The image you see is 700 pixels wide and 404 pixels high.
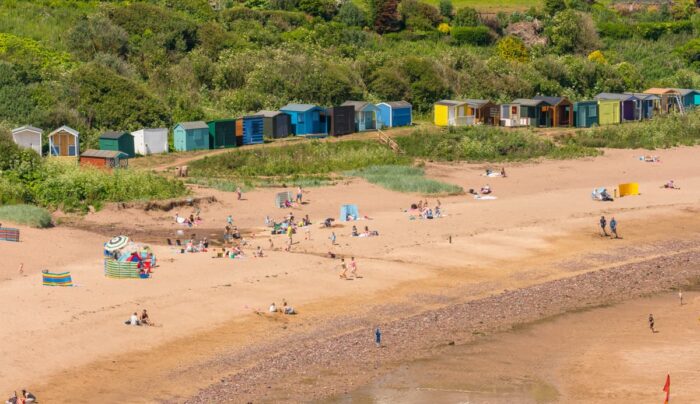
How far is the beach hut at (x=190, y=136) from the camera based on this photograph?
203ft

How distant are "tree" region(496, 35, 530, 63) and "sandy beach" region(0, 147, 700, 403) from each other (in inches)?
1429

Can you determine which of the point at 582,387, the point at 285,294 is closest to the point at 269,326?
the point at 285,294

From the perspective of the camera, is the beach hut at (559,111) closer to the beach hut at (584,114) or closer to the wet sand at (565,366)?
the beach hut at (584,114)

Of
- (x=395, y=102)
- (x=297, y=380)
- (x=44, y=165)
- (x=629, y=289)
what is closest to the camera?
(x=297, y=380)

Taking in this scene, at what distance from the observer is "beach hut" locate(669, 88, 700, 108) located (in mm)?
81531

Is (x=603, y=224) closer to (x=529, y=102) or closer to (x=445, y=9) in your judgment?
(x=529, y=102)

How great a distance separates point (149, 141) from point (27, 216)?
16.4 meters

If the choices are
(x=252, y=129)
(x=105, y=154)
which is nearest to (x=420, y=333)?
(x=105, y=154)

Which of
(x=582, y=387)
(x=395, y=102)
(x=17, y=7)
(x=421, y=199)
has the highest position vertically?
(x=17, y=7)

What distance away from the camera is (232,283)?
127 feet

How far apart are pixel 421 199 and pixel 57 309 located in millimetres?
21759

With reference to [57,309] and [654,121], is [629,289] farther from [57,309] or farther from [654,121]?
[654,121]

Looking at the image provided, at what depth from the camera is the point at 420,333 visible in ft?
117

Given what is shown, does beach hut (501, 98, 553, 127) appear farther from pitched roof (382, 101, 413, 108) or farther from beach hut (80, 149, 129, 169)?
beach hut (80, 149, 129, 169)
